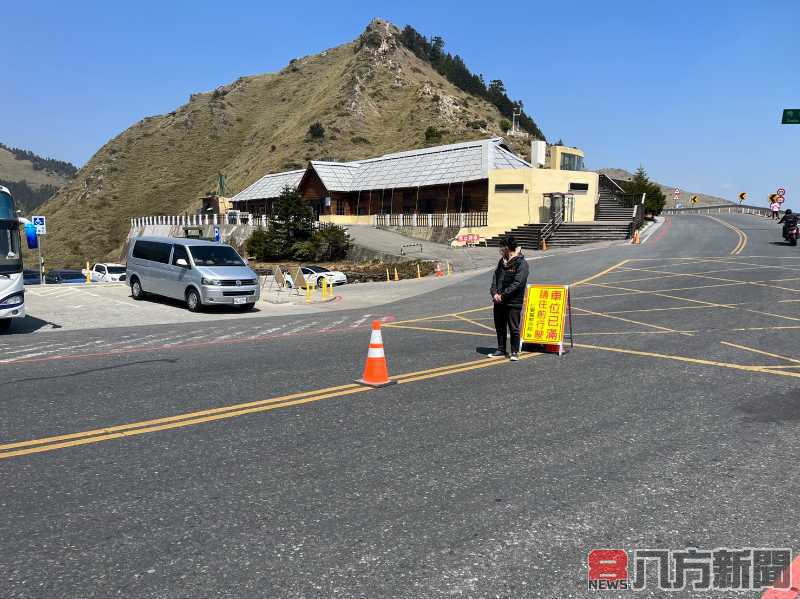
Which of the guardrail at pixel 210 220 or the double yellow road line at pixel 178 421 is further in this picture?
the guardrail at pixel 210 220

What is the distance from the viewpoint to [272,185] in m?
63.0

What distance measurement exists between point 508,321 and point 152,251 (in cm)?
1376

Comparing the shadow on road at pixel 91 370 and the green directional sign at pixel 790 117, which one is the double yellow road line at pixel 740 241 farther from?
the shadow on road at pixel 91 370

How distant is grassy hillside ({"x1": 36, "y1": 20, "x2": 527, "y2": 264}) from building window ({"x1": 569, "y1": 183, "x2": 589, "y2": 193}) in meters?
41.3

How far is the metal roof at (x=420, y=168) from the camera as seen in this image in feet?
147

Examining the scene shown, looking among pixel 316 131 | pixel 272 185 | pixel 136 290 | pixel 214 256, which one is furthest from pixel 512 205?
pixel 316 131

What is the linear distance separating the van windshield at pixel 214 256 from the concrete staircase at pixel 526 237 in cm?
2203

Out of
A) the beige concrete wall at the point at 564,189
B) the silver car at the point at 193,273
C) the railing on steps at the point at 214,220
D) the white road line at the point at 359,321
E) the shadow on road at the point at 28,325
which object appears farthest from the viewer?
the railing on steps at the point at 214,220

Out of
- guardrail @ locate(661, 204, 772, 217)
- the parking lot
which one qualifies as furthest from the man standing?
guardrail @ locate(661, 204, 772, 217)

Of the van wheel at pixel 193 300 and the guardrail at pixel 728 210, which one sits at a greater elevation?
the guardrail at pixel 728 210

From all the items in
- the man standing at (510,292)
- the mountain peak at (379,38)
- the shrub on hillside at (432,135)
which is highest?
the mountain peak at (379,38)

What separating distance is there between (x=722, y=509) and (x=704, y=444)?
146 cm

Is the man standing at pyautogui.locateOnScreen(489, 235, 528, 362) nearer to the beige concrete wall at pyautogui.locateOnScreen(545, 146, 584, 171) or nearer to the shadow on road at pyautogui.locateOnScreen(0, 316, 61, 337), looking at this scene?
the shadow on road at pyautogui.locateOnScreen(0, 316, 61, 337)

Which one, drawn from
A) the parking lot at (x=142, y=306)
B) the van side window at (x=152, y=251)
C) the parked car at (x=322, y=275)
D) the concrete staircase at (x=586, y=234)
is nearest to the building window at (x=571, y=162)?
the concrete staircase at (x=586, y=234)
